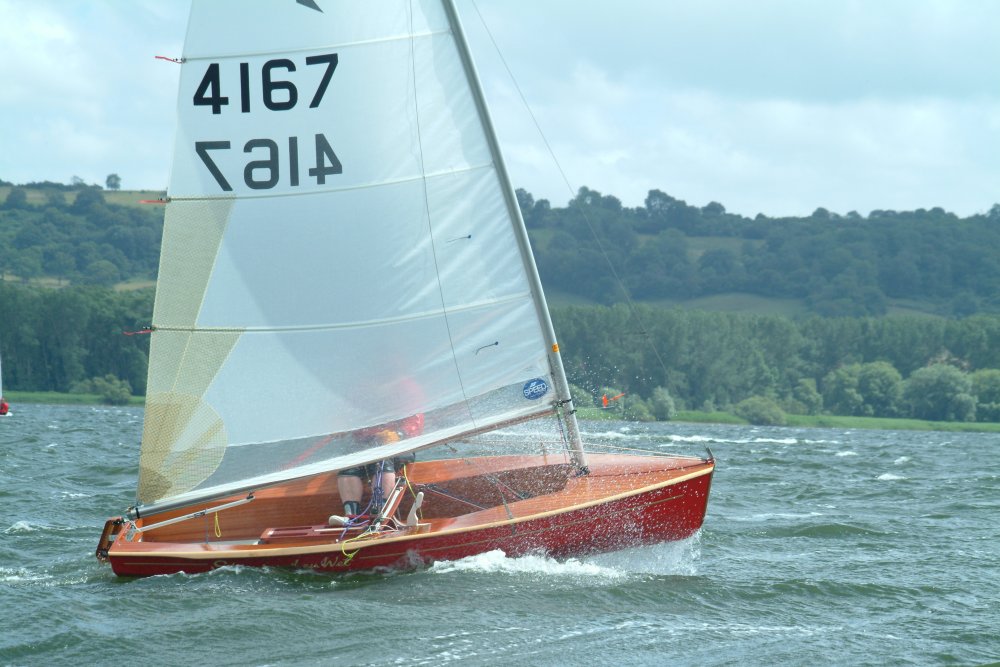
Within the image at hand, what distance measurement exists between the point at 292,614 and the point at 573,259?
130 m

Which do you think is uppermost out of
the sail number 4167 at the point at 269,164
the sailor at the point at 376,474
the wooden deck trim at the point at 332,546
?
the sail number 4167 at the point at 269,164

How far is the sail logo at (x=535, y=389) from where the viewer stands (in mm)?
12242

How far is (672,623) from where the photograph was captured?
1060 centimetres

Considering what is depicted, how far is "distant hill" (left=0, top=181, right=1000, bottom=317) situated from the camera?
121m

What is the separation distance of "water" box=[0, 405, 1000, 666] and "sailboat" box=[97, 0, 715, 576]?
38 centimetres

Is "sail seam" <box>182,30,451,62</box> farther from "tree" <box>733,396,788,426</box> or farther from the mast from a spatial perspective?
"tree" <box>733,396,788,426</box>

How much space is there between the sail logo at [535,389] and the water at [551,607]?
166cm

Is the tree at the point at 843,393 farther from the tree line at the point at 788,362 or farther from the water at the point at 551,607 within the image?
the water at the point at 551,607

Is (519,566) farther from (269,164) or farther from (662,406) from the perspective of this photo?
(662,406)

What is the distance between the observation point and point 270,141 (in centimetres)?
1182

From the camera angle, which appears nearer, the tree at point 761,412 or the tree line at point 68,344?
the tree line at point 68,344

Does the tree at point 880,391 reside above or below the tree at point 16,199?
below

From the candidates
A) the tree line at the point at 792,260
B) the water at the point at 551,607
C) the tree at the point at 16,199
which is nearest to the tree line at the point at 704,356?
the tree line at the point at 792,260

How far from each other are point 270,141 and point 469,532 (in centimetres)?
432
